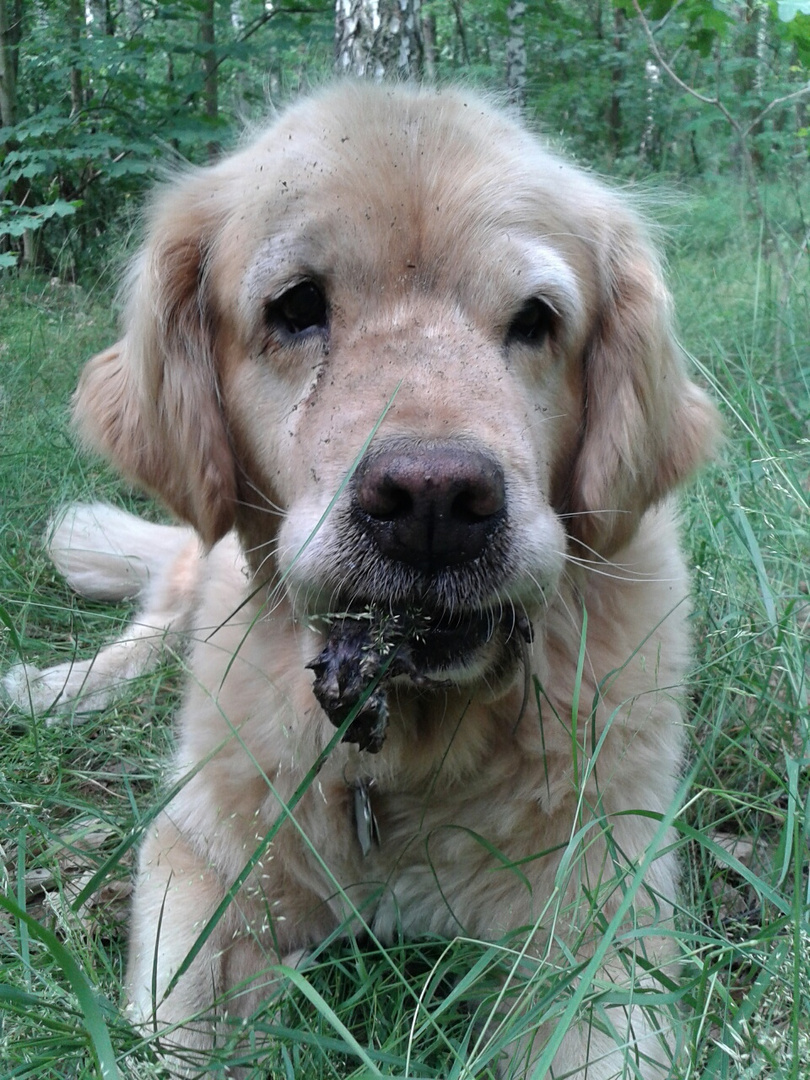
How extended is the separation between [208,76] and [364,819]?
727cm

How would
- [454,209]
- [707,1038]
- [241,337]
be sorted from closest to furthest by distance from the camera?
[707,1038] → [454,209] → [241,337]

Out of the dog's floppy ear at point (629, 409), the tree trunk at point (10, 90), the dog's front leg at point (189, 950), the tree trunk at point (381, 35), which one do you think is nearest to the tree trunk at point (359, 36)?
the tree trunk at point (381, 35)

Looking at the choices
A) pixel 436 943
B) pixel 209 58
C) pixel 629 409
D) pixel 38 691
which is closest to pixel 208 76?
pixel 209 58

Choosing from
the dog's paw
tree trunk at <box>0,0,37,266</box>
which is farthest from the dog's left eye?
tree trunk at <box>0,0,37,266</box>

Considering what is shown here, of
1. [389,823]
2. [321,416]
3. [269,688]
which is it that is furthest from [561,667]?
[321,416]

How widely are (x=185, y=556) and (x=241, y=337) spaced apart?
1801 mm

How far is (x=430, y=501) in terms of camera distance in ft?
5.17

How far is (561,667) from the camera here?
2229 millimetres

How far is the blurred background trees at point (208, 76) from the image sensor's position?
14.7 ft

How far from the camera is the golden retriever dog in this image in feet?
5.76

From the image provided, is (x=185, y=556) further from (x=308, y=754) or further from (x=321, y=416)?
(x=321, y=416)

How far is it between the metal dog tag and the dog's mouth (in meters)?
0.35

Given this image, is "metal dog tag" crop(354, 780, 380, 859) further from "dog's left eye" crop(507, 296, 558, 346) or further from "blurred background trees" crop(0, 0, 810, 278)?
"blurred background trees" crop(0, 0, 810, 278)

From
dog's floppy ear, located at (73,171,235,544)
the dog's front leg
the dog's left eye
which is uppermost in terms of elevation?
the dog's left eye
